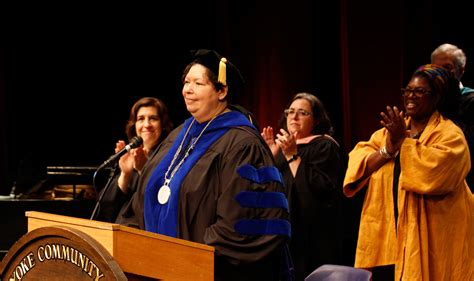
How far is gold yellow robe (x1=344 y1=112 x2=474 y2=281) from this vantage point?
3.99 m

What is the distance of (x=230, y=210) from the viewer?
3.27 m

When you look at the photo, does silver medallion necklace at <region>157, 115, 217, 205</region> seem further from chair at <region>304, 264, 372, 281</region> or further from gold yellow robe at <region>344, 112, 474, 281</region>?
gold yellow robe at <region>344, 112, 474, 281</region>

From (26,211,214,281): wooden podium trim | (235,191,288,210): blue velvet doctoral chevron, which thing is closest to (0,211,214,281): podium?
(26,211,214,281): wooden podium trim

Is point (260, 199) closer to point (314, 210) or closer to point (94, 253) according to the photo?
point (94, 253)

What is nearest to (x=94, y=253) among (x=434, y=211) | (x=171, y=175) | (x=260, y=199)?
(x=260, y=199)

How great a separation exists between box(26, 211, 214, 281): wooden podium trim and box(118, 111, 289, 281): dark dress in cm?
34

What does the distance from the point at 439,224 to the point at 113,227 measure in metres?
2.16

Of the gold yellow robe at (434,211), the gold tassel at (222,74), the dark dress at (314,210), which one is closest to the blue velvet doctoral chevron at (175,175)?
the gold tassel at (222,74)

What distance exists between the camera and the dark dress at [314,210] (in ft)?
17.0

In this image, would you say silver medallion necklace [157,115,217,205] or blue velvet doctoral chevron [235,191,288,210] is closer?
blue velvet doctoral chevron [235,191,288,210]

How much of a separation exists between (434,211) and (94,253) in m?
2.24

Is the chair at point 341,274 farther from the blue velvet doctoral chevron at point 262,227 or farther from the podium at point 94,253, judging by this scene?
the podium at point 94,253

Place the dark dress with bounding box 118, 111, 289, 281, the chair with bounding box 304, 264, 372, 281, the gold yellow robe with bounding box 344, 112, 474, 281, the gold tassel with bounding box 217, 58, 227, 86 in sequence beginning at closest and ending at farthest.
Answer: the dark dress with bounding box 118, 111, 289, 281 < the chair with bounding box 304, 264, 372, 281 < the gold tassel with bounding box 217, 58, 227, 86 < the gold yellow robe with bounding box 344, 112, 474, 281

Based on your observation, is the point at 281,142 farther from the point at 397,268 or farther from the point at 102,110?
the point at 102,110
